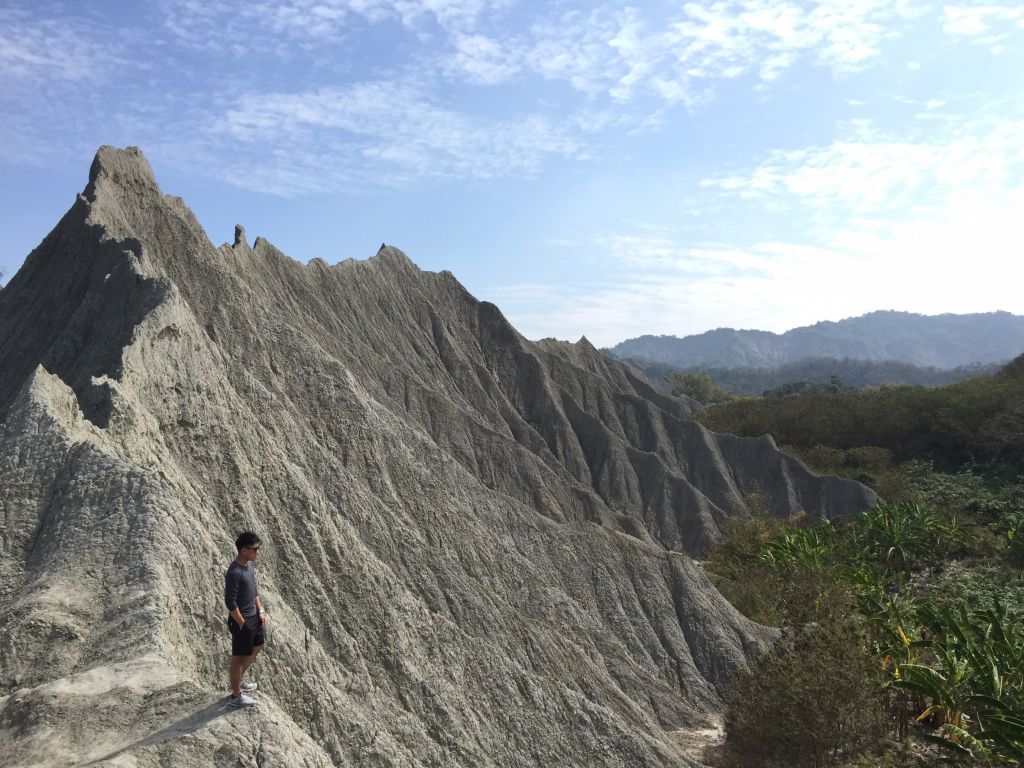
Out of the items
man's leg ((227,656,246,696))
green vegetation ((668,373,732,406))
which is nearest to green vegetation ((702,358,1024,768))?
man's leg ((227,656,246,696))

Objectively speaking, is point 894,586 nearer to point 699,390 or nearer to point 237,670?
point 237,670

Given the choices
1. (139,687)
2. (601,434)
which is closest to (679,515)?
(601,434)

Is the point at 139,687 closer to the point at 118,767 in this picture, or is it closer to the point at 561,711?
the point at 118,767

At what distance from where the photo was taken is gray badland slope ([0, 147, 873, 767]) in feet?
38.9

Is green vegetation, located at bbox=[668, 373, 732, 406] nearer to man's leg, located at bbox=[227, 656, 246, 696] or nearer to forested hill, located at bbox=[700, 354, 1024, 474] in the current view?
forested hill, located at bbox=[700, 354, 1024, 474]

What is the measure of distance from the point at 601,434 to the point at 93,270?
39.1 meters

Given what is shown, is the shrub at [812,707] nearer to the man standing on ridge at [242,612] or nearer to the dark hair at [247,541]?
the man standing on ridge at [242,612]

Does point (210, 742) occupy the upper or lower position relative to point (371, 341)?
lower

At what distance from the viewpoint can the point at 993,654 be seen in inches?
926

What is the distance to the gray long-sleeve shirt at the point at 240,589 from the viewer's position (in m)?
9.82

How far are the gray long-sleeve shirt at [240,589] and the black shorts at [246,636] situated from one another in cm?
15

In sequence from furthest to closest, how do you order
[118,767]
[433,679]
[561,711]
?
1. [561,711]
2. [433,679]
3. [118,767]

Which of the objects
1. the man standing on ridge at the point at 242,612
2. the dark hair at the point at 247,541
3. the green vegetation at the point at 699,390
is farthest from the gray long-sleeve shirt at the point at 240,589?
the green vegetation at the point at 699,390

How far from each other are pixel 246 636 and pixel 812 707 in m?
16.5
